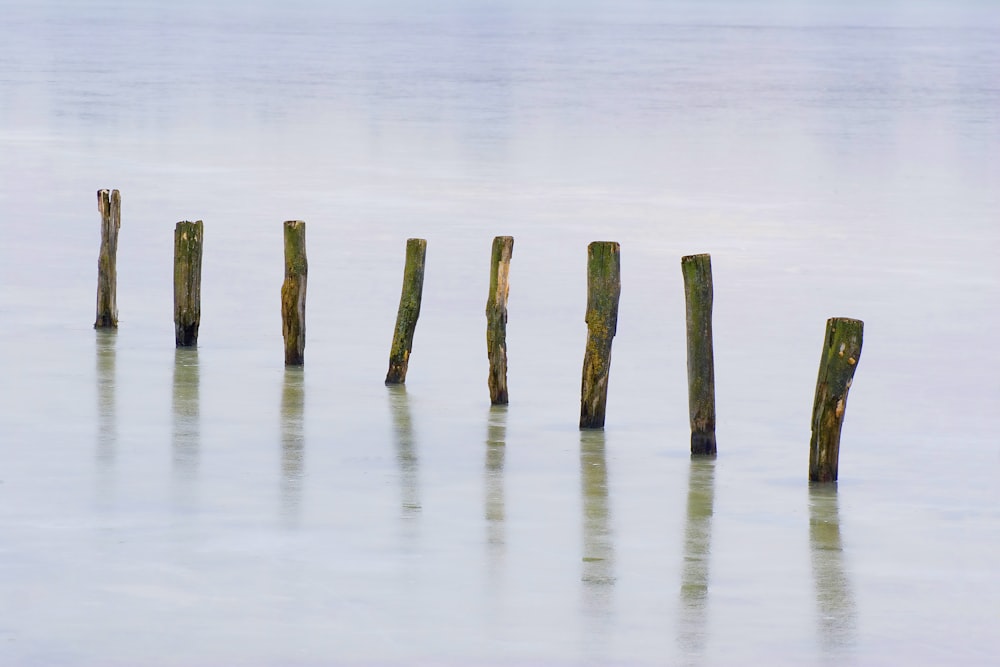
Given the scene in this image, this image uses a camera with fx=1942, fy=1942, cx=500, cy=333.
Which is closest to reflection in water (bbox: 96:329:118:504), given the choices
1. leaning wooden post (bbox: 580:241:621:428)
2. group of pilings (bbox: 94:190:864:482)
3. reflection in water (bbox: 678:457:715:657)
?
group of pilings (bbox: 94:190:864:482)

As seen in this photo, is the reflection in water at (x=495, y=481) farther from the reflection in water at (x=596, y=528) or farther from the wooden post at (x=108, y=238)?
the wooden post at (x=108, y=238)

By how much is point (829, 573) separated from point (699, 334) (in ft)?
8.99

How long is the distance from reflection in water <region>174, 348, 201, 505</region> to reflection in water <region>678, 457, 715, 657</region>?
2.93 meters

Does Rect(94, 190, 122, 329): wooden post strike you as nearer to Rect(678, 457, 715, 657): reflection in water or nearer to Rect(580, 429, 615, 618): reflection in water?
Rect(580, 429, 615, 618): reflection in water

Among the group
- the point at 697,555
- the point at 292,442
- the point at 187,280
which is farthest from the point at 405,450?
the point at 187,280

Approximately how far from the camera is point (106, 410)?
1398cm

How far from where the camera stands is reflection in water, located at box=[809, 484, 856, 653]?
29.9 ft

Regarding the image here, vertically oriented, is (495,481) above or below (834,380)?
below

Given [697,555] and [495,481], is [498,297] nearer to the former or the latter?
[495,481]

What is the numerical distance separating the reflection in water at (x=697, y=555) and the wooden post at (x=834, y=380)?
0.75 meters

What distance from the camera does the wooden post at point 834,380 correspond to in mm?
11711

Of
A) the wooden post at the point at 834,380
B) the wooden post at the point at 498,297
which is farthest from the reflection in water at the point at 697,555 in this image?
the wooden post at the point at 498,297

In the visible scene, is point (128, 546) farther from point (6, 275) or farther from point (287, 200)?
point (287, 200)

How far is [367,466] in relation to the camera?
12469mm
